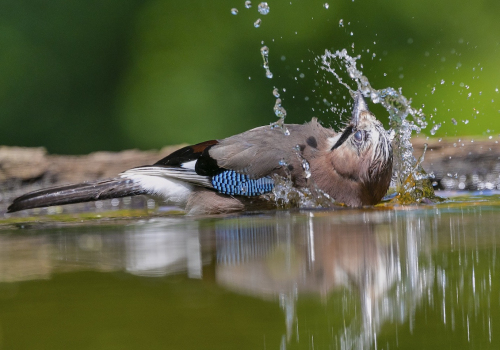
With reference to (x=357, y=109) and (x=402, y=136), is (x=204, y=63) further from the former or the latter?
(x=402, y=136)

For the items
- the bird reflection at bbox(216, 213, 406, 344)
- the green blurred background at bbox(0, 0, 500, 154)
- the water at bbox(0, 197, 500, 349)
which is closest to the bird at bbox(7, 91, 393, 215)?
the bird reflection at bbox(216, 213, 406, 344)

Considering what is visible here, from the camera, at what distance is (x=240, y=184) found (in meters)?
3.89

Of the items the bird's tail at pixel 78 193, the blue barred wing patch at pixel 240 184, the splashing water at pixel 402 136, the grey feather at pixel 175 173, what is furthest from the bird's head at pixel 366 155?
the bird's tail at pixel 78 193

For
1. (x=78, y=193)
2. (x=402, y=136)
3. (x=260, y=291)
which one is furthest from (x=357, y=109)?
(x=260, y=291)

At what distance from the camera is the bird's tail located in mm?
3664

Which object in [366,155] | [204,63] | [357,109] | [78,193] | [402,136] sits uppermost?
[204,63]

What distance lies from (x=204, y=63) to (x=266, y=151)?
272 cm

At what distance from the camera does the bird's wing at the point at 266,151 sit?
3910mm

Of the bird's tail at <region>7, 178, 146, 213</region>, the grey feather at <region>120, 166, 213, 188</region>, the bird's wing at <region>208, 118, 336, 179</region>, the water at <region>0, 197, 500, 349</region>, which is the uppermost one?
the bird's wing at <region>208, 118, 336, 179</region>

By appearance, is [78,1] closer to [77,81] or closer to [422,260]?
[77,81]

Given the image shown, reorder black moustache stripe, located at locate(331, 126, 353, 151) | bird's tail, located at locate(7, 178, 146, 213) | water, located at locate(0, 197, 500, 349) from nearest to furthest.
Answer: water, located at locate(0, 197, 500, 349), bird's tail, located at locate(7, 178, 146, 213), black moustache stripe, located at locate(331, 126, 353, 151)

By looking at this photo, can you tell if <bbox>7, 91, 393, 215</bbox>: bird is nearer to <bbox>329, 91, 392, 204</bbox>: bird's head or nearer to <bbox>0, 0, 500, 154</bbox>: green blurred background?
<bbox>329, 91, 392, 204</bbox>: bird's head

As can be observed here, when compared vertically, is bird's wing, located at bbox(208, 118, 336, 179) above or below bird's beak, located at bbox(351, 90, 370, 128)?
below

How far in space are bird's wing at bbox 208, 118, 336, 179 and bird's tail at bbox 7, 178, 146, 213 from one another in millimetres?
565
